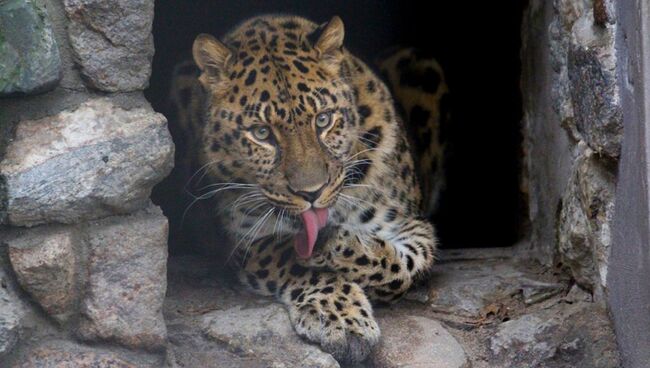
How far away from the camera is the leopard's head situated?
5.21 metres


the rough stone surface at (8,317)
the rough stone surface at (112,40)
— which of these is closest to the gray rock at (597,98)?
the rough stone surface at (112,40)

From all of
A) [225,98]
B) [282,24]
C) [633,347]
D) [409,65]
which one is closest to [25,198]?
[225,98]

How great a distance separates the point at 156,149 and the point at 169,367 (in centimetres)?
96

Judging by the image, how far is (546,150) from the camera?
238 inches

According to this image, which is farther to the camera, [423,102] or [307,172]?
[423,102]

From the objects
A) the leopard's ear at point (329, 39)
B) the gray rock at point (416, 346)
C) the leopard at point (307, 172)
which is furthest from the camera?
the leopard's ear at point (329, 39)

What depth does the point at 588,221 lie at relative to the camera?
4.99m

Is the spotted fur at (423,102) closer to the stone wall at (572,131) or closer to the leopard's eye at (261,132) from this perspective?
the stone wall at (572,131)

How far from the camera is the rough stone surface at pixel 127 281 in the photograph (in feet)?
14.2

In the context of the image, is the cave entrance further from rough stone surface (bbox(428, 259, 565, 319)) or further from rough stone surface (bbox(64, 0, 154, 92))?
rough stone surface (bbox(64, 0, 154, 92))

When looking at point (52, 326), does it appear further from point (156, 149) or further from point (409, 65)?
point (409, 65)

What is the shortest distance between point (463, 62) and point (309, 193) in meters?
3.18

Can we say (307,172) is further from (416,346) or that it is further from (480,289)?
(480,289)

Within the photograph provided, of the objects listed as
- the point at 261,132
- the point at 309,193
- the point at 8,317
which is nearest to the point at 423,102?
the point at 261,132
